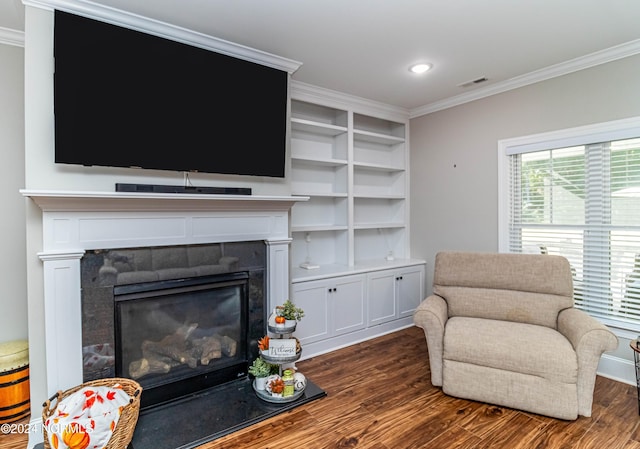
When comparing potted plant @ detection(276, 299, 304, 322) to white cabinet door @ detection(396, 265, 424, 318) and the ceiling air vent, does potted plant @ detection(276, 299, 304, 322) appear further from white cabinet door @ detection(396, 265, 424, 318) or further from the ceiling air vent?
the ceiling air vent

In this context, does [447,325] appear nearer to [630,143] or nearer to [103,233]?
[630,143]

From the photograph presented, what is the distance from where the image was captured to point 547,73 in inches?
120

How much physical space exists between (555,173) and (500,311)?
139 centimetres

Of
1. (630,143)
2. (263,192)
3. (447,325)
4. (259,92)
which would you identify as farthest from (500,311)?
(259,92)

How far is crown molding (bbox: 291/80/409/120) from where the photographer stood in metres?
3.40

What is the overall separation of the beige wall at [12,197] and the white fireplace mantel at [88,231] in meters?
0.80

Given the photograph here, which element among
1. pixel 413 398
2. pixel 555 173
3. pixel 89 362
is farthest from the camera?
pixel 555 173

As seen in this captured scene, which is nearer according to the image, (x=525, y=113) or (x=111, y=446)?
(x=111, y=446)

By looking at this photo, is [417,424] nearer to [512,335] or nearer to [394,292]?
[512,335]

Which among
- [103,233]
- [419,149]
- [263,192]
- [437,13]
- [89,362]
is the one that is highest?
[437,13]

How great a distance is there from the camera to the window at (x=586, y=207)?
8.95 ft

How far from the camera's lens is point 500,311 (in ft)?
9.11

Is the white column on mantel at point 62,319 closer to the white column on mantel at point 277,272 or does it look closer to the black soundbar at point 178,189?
the black soundbar at point 178,189

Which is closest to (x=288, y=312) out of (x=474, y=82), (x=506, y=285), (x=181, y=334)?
(x=181, y=334)
